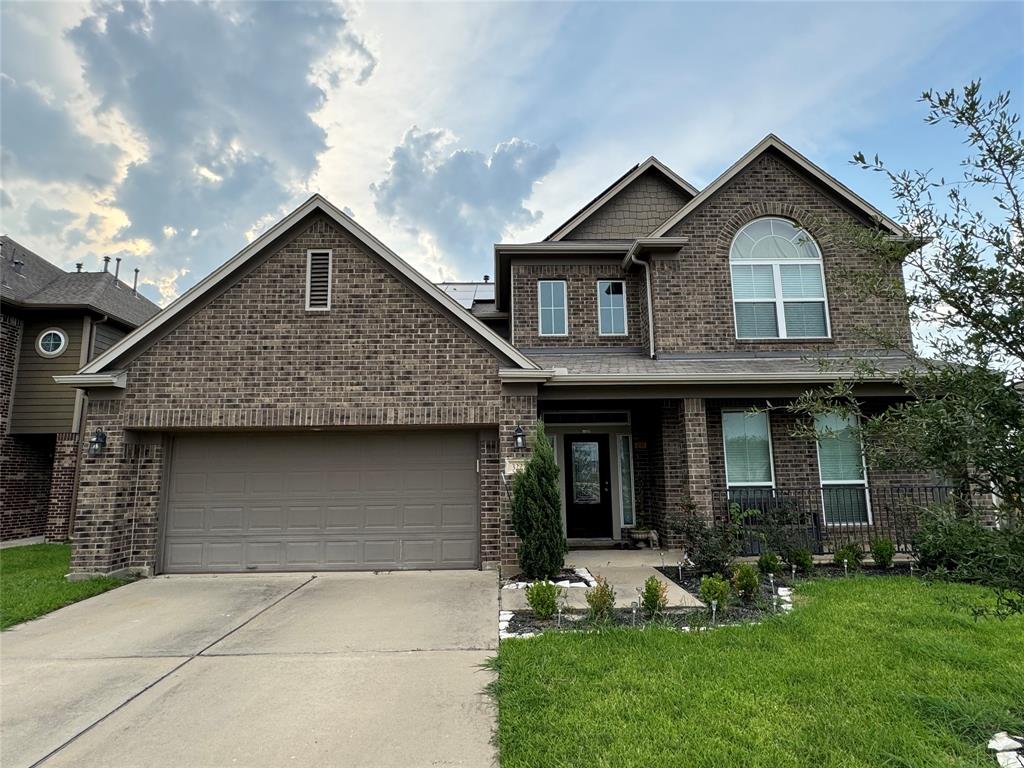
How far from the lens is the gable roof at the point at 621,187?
1241 cm

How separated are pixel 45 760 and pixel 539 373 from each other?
6.63m

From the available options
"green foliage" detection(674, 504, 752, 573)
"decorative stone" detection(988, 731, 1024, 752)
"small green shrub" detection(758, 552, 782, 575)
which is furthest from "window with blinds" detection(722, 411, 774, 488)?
"decorative stone" detection(988, 731, 1024, 752)

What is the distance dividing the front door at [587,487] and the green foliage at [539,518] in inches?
131

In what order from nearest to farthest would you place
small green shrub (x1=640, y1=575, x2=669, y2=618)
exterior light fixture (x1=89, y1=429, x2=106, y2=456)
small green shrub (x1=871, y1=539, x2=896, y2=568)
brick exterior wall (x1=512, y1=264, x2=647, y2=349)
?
small green shrub (x1=640, y1=575, x2=669, y2=618) < small green shrub (x1=871, y1=539, x2=896, y2=568) < exterior light fixture (x1=89, y1=429, x2=106, y2=456) < brick exterior wall (x1=512, y1=264, x2=647, y2=349)

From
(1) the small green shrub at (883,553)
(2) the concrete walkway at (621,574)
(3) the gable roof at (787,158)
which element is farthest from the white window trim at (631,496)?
(3) the gable roof at (787,158)

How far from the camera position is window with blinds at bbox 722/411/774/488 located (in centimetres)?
995

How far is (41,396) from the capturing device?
43.8 ft

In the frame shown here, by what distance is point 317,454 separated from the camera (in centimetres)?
877

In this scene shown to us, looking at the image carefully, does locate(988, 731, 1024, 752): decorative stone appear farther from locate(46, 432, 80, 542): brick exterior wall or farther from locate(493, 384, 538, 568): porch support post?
locate(46, 432, 80, 542): brick exterior wall

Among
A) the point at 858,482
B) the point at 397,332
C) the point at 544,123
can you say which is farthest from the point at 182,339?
the point at 858,482

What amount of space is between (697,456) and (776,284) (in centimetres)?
439

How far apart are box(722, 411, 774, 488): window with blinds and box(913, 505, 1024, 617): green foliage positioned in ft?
22.5

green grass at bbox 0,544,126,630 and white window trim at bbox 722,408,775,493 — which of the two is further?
white window trim at bbox 722,408,775,493

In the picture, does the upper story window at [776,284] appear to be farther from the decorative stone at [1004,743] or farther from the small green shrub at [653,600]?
the decorative stone at [1004,743]
